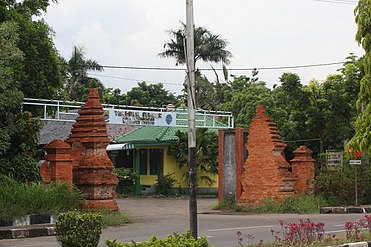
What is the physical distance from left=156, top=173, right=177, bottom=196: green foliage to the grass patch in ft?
34.6

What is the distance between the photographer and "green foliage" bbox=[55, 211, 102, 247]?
35.6 feet

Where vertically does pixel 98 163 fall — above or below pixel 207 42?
below

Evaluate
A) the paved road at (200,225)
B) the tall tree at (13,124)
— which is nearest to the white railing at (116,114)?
the tall tree at (13,124)

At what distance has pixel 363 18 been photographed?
1034 cm

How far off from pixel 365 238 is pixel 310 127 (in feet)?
64.8

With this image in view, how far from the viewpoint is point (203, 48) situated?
4519 cm

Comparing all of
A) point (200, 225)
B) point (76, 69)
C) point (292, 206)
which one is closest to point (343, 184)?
point (292, 206)

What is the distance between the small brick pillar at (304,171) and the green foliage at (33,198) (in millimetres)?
9891

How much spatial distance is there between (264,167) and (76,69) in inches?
1062

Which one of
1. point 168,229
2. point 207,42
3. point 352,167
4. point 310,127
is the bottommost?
point 168,229

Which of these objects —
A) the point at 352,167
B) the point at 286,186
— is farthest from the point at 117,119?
the point at 352,167

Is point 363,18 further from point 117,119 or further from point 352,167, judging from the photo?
point 117,119

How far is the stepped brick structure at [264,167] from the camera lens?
86.7ft

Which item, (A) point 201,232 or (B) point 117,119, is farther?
(B) point 117,119
